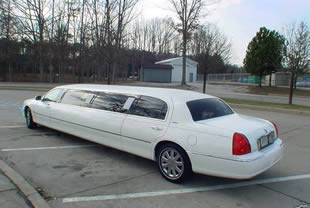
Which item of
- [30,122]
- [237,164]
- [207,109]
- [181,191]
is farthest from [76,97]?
[237,164]

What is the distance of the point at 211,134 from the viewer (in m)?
3.50

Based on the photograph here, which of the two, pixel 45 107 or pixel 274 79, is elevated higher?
pixel 274 79

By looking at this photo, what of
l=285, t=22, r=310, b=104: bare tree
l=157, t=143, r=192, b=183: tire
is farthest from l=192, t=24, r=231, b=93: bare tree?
l=157, t=143, r=192, b=183: tire

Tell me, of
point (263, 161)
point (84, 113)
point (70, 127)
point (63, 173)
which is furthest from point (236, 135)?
point (70, 127)

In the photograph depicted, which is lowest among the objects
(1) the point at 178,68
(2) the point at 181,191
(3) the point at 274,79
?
(2) the point at 181,191

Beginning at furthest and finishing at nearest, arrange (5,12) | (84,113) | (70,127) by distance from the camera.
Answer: (5,12) < (70,127) < (84,113)

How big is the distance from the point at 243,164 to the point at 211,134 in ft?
1.93

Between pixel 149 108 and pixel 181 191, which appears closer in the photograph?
pixel 181 191

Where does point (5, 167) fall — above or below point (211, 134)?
below

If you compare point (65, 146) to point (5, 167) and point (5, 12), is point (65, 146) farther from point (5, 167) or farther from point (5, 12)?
point (5, 12)

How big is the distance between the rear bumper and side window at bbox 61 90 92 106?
298 centimetres

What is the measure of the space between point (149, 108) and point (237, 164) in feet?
5.75

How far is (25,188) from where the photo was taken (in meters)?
3.43

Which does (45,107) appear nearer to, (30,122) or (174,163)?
(30,122)
